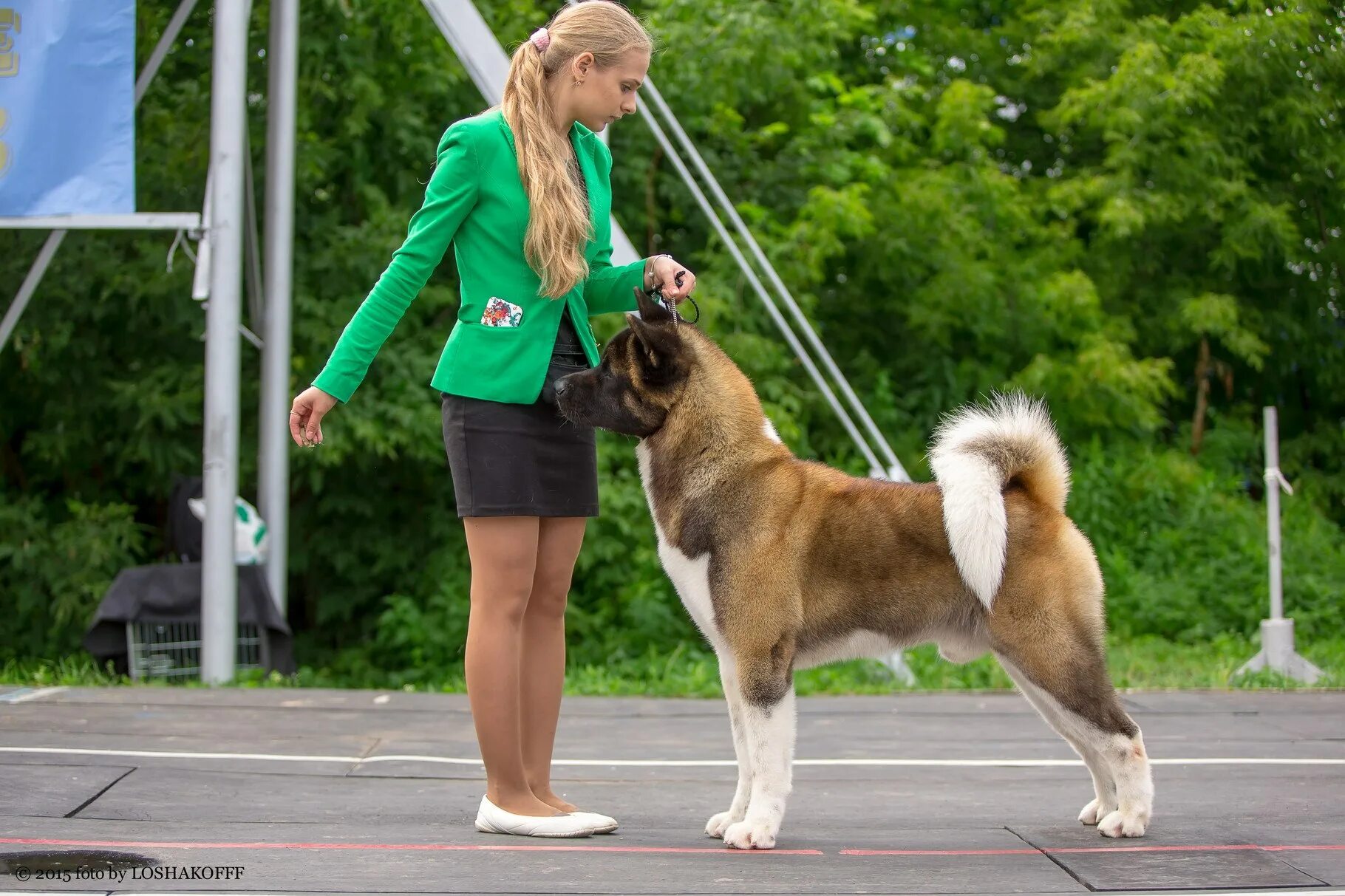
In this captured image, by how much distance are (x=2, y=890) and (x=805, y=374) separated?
7.98 metres

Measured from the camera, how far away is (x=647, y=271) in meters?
4.08

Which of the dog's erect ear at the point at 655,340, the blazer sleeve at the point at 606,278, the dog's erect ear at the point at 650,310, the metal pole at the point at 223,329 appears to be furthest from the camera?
the metal pole at the point at 223,329

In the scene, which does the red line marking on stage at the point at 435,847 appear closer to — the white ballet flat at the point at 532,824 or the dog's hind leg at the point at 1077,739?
the white ballet flat at the point at 532,824

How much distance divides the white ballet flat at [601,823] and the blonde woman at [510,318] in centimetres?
3

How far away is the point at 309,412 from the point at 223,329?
4.33 metres

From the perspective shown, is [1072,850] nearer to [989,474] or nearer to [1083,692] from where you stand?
[1083,692]

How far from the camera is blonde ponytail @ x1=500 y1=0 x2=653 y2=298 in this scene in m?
3.79

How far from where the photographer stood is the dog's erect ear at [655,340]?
12.5 feet

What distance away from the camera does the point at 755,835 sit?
3832mm

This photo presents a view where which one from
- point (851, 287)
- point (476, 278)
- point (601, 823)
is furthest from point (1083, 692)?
point (851, 287)

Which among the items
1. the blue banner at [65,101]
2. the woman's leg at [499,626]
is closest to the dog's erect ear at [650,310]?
the woman's leg at [499,626]

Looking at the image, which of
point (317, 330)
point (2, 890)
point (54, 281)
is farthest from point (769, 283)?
point (2, 890)

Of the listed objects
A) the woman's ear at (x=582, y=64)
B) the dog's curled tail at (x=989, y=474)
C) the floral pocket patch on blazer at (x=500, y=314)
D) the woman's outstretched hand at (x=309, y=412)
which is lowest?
the dog's curled tail at (x=989, y=474)

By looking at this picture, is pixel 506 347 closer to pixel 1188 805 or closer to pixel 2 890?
pixel 2 890
